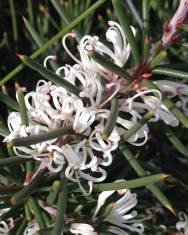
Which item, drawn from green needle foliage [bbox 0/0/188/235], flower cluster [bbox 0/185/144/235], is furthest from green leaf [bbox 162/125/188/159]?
flower cluster [bbox 0/185/144/235]

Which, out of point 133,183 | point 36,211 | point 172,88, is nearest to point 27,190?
point 36,211

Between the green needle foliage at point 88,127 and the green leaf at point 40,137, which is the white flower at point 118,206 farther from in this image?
the green leaf at point 40,137

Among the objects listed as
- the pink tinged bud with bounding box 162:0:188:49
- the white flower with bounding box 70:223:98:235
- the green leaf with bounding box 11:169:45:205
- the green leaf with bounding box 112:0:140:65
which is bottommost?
the white flower with bounding box 70:223:98:235

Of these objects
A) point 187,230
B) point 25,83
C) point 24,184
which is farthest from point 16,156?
point 25,83

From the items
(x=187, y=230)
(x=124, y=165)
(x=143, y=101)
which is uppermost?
(x=143, y=101)

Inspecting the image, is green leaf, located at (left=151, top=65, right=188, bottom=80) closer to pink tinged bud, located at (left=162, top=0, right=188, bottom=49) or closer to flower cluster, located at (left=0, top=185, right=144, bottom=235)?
pink tinged bud, located at (left=162, top=0, right=188, bottom=49)

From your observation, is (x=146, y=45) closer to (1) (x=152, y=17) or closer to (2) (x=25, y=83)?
(2) (x=25, y=83)

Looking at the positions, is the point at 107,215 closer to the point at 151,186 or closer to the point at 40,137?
the point at 151,186
